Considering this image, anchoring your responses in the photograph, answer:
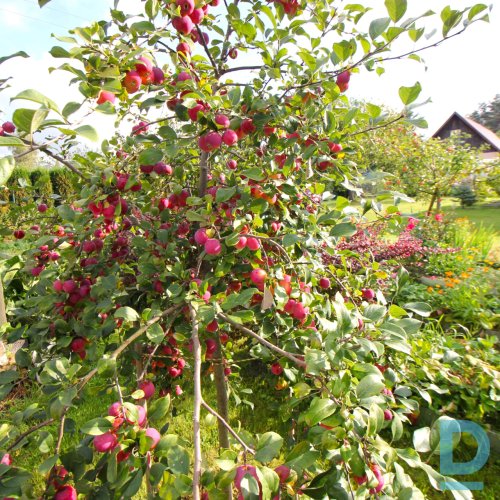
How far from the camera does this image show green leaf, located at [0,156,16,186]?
45cm

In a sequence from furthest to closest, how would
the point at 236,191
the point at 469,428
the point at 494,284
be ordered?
the point at 494,284 → the point at 469,428 → the point at 236,191

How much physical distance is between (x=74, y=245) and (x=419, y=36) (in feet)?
3.68

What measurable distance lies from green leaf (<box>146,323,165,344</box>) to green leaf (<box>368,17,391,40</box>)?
0.81m

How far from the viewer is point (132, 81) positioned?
855mm

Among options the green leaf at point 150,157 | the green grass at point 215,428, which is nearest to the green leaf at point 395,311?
the green leaf at point 150,157

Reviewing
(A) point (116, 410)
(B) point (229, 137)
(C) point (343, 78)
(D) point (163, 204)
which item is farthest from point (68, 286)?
(C) point (343, 78)

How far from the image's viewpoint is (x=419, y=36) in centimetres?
80

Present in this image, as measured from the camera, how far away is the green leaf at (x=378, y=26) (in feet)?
2.55

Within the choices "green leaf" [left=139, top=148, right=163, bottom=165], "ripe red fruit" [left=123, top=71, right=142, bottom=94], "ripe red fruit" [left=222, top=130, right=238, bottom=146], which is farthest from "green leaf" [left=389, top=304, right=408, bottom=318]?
"ripe red fruit" [left=123, top=71, right=142, bottom=94]

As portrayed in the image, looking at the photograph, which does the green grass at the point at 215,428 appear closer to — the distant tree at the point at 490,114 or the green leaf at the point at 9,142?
the green leaf at the point at 9,142

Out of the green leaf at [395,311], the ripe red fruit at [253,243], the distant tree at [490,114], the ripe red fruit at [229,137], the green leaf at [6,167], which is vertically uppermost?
the distant tree at [490,114]

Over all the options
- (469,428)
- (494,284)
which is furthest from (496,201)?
(469,428)

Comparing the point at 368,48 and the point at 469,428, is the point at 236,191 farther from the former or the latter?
the point at 469,428

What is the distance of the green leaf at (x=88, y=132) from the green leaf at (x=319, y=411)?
0.58 m
